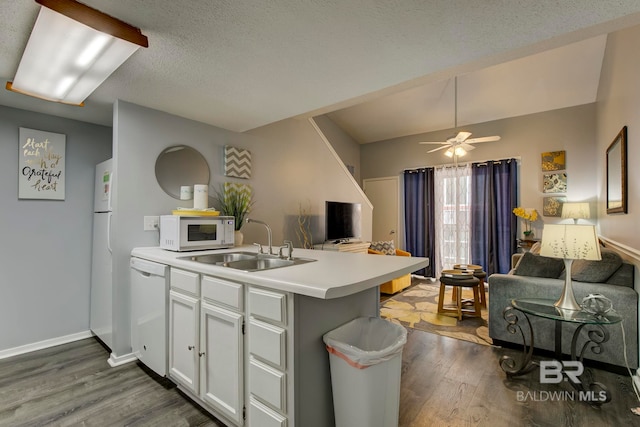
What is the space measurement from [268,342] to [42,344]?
8.90ft

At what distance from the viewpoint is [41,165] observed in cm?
264

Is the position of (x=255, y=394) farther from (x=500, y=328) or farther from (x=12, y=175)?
(x=12, y=175)

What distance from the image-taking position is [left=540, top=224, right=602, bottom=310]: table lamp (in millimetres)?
1927

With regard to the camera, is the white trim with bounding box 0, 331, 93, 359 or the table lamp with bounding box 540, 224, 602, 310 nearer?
the table lamp with bounding box 540, 224, 602, 310

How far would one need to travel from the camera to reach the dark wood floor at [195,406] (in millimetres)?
1698

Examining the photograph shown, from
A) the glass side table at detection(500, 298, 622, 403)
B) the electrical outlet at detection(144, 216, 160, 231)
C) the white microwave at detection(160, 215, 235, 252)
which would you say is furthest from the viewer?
the electrical outlet at detection(144, 216, 160, 231)

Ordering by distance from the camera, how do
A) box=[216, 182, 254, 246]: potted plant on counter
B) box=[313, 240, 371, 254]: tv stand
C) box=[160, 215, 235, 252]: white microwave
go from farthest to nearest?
box=[313, 240, 371, 254]: tv stand
box=[216, 182, 254, 246]: potted plant on counter
box=[160, 215, 235, 252]: white microwave

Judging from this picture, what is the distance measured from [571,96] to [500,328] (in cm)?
390

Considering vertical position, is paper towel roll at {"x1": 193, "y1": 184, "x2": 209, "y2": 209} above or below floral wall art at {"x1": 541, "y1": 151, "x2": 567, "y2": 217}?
below

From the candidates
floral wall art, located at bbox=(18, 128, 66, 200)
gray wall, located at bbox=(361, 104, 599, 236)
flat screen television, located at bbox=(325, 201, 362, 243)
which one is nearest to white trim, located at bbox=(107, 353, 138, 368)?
floral wall art, located at bbox=(18, 128, 66, 200)

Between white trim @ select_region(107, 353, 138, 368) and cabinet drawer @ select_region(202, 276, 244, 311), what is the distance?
137 cm

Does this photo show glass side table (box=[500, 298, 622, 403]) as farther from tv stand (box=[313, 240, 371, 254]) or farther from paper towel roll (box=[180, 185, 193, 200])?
paper towel roll (box=[180, 185, 193, 200])

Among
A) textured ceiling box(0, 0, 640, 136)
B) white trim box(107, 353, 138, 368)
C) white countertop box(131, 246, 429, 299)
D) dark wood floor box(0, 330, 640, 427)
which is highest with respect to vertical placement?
textured ceiling box(0, 0, 640, 136)

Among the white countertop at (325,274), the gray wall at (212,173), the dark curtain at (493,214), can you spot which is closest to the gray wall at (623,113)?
the dark curtain at (493,214)
